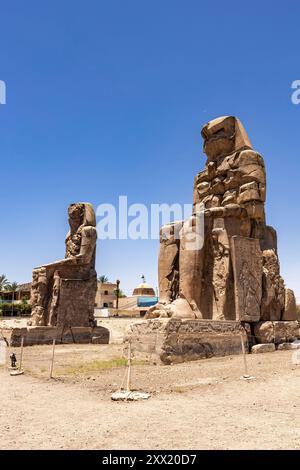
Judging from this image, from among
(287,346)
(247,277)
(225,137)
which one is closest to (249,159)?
(225,137)

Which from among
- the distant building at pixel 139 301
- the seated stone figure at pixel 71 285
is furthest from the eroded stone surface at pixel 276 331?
the distant building at pixel 139 301

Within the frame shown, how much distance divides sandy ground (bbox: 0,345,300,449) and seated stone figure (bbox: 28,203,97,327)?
684 cm

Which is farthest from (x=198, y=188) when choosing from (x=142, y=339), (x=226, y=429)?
(x=226, y=429)

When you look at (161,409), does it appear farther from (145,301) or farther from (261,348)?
(145,301)

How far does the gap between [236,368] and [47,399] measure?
286 cm

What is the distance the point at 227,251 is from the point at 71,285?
6844mm

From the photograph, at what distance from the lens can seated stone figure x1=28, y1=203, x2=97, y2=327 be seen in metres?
13.5

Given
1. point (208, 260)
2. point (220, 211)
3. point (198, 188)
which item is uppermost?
point (198, 188)

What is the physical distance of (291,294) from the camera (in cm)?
928

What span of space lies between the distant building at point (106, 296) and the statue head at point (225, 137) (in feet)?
145

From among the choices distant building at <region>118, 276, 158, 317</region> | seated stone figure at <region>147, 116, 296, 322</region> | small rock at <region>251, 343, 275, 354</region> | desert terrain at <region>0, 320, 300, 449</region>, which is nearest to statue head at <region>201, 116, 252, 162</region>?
seated stone figure at <region>147, 116, 296, 322</region>

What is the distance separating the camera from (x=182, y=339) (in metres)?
7.12
